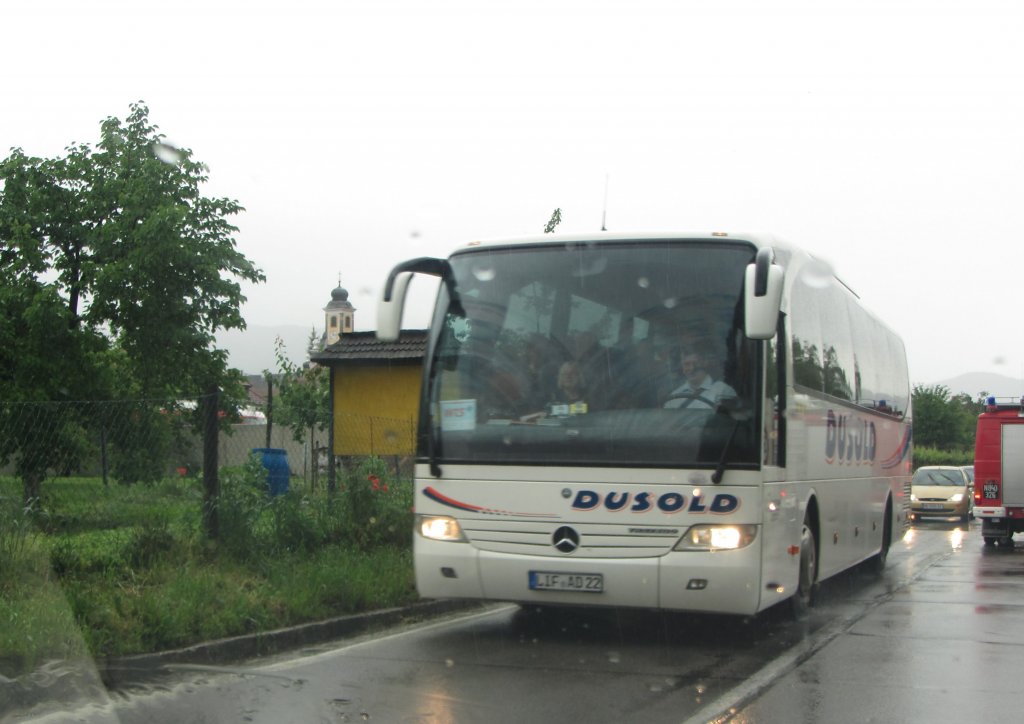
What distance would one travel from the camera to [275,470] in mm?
12086

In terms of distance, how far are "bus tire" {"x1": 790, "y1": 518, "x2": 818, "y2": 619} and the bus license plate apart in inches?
93.9

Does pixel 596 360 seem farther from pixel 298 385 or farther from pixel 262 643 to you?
pixel 298 385

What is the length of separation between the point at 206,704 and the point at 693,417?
3780mm

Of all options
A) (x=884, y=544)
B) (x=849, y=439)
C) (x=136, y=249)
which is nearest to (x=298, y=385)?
(x=136, y=249)

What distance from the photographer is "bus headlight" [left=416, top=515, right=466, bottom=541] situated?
8969mm

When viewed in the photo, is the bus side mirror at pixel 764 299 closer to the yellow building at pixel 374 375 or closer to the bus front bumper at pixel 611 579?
the bus front bumper at pixel 611 579

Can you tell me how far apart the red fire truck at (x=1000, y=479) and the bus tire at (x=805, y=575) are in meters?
13.6

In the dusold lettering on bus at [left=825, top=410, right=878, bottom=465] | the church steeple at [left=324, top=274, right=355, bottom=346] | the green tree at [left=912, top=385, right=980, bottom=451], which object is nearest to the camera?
the dusold lettering on bus at [left=825, top=410, right=878, bottom=465]

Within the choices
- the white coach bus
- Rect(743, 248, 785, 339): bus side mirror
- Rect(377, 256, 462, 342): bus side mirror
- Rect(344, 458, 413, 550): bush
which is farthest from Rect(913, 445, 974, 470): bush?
Rect(743, 248, 785, 339): bus side mirror

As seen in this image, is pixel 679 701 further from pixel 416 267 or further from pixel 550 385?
pixel 416 267

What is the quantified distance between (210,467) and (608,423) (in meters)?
3.84

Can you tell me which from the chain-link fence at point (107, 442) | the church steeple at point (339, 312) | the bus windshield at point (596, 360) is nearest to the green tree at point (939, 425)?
the chain-link fence at point (107, 442)

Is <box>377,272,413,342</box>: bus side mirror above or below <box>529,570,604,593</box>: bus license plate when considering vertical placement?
above

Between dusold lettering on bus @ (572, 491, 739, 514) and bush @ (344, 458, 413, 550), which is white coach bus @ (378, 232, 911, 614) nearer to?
dusold lettering on bus @ (572, 491, 739, 514)
